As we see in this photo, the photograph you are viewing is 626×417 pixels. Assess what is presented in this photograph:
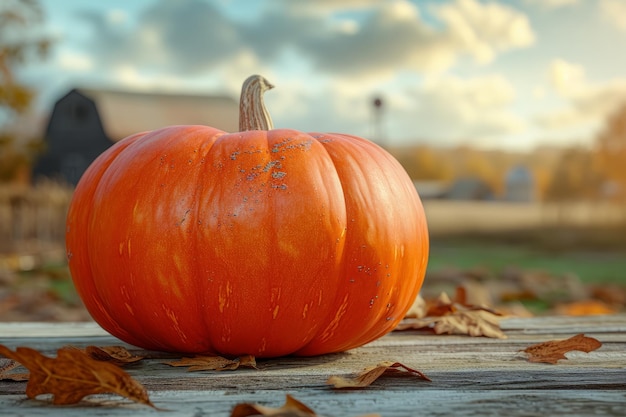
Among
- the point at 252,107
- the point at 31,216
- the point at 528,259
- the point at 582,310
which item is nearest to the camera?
the point at 252,107

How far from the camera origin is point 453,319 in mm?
2408

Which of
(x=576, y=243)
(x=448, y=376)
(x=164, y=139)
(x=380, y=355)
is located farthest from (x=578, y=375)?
(x=576, y=243)

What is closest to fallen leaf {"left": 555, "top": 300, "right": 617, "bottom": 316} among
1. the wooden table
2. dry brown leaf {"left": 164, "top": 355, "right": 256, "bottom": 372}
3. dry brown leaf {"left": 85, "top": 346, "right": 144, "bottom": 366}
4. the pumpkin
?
the wooden table

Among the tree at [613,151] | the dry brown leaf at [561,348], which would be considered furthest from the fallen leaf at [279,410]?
the tree at [613,151]

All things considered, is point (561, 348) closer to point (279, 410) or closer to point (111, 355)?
point (279, 410)

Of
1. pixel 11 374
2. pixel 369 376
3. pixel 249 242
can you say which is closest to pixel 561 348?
pixel 369 376

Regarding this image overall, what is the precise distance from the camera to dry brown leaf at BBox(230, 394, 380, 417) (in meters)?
1.25

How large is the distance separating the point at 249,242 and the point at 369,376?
42 centimetres

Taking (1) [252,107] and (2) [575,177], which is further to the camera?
(2) [575,177]

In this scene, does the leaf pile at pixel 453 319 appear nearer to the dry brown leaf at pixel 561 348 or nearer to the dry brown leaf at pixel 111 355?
the dry brown leaf at pixel 561 348

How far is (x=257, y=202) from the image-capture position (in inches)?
67.2

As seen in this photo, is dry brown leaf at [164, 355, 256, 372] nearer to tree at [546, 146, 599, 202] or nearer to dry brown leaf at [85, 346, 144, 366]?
dry brown leaf at [85, 346, 144, 366]

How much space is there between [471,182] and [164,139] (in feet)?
79.1

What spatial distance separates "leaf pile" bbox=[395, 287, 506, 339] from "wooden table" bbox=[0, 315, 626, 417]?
0.12 meters
